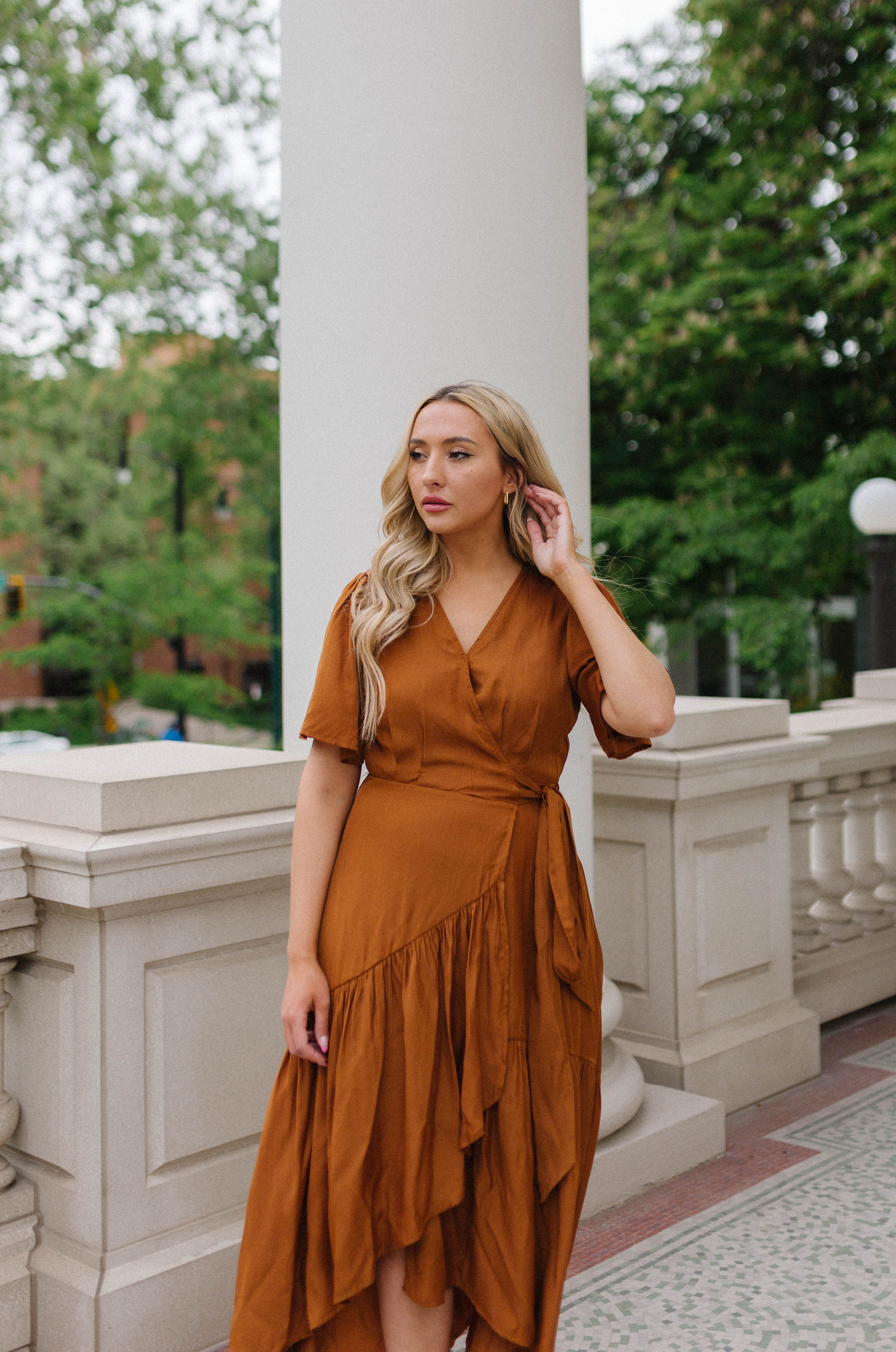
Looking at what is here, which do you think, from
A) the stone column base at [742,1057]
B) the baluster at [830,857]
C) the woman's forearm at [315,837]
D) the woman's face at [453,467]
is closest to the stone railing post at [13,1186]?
the woman's forearm at [315,837]

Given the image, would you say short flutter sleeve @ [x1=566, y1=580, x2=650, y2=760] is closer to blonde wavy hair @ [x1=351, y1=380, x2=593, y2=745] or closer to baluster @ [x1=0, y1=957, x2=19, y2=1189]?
blonde wavy hair @ [x1=351, y1=380, x2=593, y2=745]

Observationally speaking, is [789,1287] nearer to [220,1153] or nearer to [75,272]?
[220,1153]

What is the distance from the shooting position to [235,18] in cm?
1661

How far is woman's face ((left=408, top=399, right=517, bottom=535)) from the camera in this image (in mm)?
2285

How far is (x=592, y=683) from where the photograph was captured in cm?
233

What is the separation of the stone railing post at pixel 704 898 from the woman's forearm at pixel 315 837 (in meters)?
1.88

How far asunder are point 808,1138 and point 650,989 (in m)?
0.68

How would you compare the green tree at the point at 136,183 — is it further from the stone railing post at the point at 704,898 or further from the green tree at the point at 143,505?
the stone railing post at the point at 704,898

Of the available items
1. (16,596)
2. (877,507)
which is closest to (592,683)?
(877,507)

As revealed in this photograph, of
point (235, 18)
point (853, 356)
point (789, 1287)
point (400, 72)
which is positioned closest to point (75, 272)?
point (235, 18)

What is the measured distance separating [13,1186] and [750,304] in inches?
493

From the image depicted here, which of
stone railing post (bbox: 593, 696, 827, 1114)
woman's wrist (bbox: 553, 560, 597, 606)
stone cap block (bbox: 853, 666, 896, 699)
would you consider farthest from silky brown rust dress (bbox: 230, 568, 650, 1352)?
stone cap block (bbox: 853, 666, 896, 699)

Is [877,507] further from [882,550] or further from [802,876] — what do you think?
[802,876]

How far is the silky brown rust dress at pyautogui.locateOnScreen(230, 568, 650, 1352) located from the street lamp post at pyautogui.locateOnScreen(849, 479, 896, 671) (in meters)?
7.33
